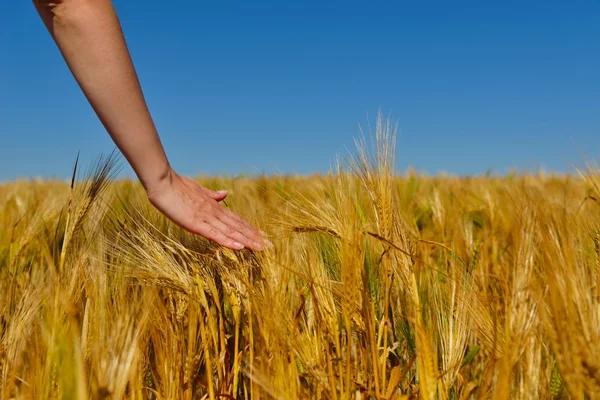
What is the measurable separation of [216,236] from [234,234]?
0.04 metres

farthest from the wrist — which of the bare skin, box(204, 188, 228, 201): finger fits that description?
box(204, 188, 228, 201): finger

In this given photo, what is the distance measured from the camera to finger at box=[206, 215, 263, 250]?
1.20 metres

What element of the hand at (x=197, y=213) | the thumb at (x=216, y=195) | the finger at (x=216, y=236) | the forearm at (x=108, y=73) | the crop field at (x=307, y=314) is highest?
the forearm at (x=108, y=73)

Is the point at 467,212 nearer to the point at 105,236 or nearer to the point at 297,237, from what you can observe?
the point at 297,237

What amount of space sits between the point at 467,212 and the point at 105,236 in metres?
1.68

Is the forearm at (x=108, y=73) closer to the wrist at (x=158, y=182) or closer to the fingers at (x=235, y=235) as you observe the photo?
the wrist at (x=158, y=182)

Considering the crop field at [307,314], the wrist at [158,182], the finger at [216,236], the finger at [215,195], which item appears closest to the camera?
the crop field at [307,314]

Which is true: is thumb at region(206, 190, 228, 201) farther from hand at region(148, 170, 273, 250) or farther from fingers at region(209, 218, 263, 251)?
fingers at region(209, 218, 263, 251)

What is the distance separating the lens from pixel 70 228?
1219 millimetres

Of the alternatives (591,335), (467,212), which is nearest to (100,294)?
(591,335)

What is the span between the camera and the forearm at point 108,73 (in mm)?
1212

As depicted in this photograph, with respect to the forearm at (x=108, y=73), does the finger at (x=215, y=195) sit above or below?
below

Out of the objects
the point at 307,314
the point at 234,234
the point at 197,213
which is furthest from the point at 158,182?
the point at 307,314

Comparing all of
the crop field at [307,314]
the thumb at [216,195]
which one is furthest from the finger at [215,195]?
the crop field at [307,314]
